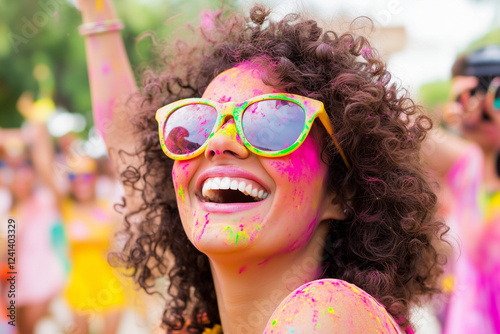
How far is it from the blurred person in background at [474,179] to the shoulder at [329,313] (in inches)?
98.7

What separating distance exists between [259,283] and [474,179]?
2.98 metres

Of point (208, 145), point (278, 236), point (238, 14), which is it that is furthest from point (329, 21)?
point (278, 236)

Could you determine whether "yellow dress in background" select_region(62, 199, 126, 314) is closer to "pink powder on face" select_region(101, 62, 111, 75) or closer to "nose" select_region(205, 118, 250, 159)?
"pink powder on face" select_region(101, 62, 111, 75)

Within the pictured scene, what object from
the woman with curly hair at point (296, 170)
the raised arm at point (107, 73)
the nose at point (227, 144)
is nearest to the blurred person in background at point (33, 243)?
the raised arm at point (107, 73)

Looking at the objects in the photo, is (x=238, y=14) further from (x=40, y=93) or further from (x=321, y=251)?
(x=40, y=93)

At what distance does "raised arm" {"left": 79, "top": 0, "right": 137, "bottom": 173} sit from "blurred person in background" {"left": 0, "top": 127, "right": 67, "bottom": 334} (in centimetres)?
297

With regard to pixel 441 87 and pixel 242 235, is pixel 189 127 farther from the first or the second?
pixel 441 87

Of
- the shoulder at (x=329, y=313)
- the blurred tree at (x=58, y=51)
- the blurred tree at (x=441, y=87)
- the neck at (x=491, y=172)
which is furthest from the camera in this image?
the blurred tree at (x=441, y=87)

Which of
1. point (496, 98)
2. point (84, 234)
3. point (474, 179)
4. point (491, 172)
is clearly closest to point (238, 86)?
point (496, 98)

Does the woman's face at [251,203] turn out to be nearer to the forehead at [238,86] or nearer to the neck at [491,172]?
the forehead at [238,86]

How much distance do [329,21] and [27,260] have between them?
4.23m

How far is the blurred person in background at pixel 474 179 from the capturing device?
3414mm

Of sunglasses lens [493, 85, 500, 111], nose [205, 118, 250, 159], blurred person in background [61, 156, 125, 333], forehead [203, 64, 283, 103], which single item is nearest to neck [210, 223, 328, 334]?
nose [205, 118, 250, 159]

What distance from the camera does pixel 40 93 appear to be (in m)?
10.5
